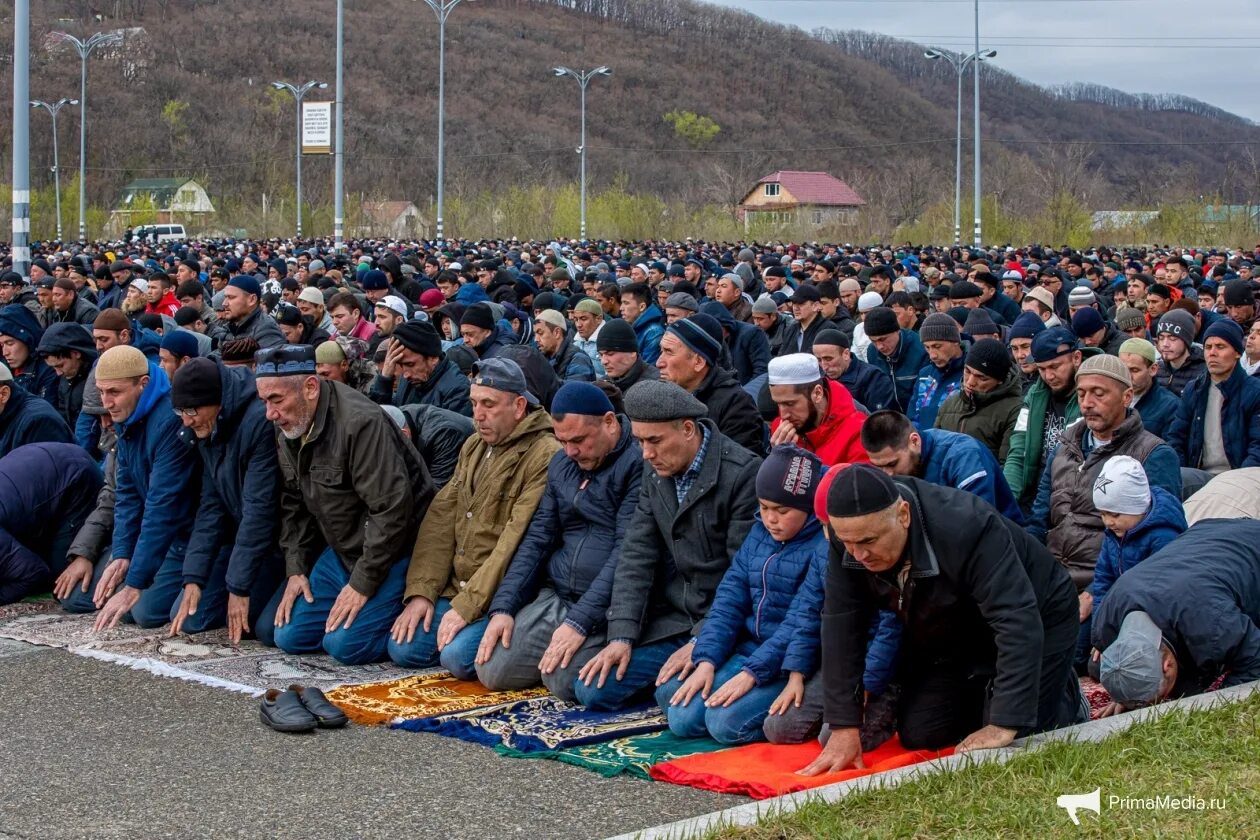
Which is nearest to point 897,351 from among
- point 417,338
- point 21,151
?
point 417,338

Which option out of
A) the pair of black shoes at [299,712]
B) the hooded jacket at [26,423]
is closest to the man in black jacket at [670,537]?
the pair of black shoes at [299,712]

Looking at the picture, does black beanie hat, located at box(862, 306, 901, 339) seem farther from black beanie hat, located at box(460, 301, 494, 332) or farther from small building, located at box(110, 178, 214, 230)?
small building, located at box(110, 178, 214, 230)

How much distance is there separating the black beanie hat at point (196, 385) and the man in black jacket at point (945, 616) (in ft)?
12.8

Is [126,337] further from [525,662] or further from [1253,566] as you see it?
[1253,566]

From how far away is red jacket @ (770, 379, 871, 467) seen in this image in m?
7.72

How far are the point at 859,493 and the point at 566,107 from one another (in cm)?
15287

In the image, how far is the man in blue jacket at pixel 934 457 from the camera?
6910 millimetres

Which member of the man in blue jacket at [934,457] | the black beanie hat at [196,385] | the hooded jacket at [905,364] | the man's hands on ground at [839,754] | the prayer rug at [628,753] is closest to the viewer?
the man's hands on ground at [839,754]

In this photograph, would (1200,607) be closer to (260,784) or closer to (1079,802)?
(1079,802)

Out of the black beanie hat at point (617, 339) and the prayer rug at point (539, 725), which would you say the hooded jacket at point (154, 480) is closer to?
the prayer rug at point (539, 725)

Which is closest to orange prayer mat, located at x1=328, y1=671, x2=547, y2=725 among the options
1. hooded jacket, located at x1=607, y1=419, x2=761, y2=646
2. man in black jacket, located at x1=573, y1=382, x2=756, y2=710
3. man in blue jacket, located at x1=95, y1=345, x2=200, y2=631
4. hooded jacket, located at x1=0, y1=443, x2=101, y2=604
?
man in black jacket, located at x1=573, y1=382, x2=756, y2=710

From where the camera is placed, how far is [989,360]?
9484 millimetres

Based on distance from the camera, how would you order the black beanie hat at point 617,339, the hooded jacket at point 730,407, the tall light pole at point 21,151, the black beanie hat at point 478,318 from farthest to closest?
the tall light pole at point 21,151 < the black beanie hat at point 478,318 < the black beanie hat at point 617,339 < the hooded jacket at point 730,407
